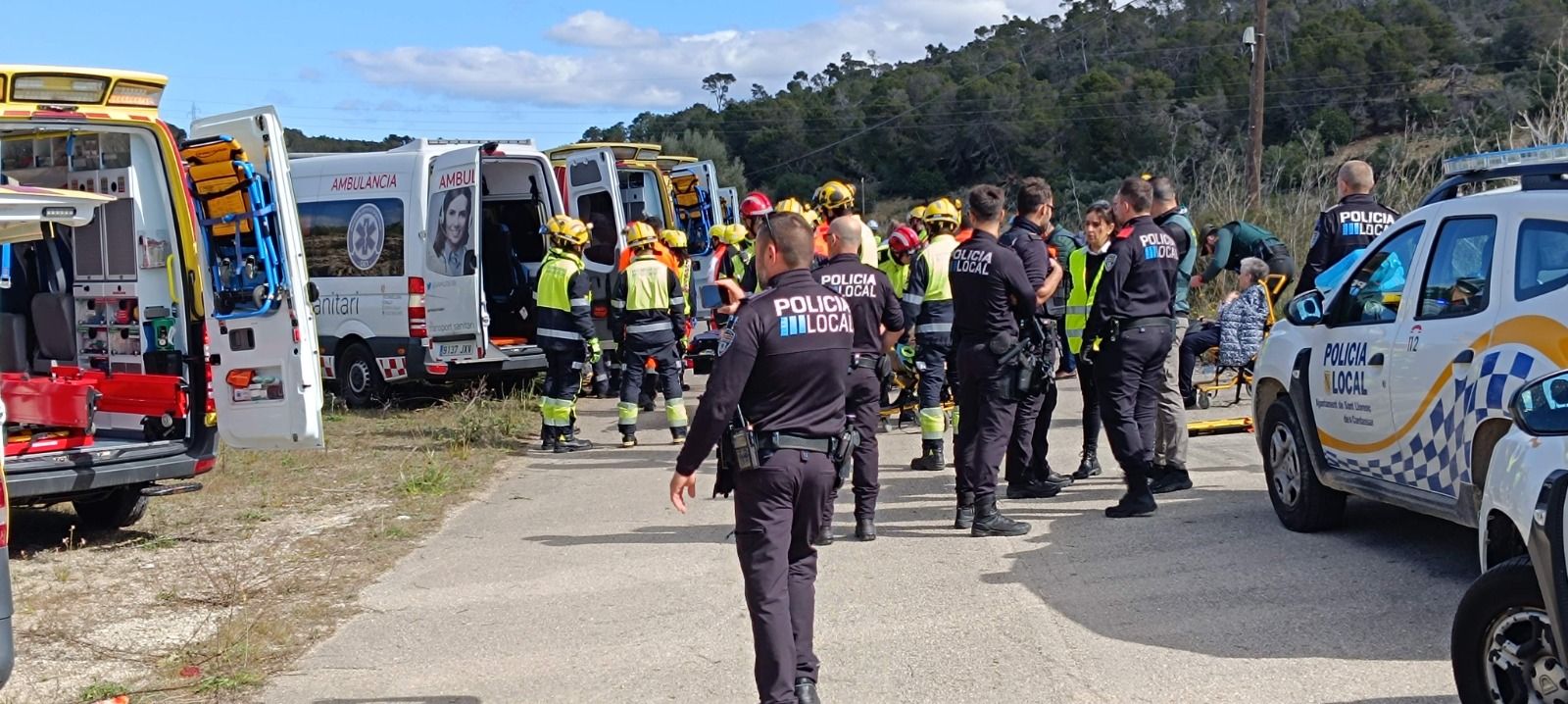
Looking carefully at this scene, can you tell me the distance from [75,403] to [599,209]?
8295 mm

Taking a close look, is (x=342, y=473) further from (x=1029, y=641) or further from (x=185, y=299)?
(x=1029, y=641)

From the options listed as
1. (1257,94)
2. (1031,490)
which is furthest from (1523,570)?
(1257,94)

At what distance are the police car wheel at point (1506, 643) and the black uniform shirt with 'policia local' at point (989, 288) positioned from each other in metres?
3.63

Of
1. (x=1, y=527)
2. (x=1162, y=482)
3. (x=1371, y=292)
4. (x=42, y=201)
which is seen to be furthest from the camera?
(x=1162, y=482)

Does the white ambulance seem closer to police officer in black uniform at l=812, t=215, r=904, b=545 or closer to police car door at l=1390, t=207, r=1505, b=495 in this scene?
police officer in black uniform at l=812, t=215, r=904, b=545

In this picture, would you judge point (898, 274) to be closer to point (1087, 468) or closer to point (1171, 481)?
point (1087, 468)

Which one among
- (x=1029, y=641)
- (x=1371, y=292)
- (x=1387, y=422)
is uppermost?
(x=1371, y=292)

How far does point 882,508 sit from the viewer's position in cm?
900

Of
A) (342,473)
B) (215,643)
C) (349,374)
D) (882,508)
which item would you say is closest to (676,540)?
(882,508)

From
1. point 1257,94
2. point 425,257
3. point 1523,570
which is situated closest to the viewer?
point 1523,570

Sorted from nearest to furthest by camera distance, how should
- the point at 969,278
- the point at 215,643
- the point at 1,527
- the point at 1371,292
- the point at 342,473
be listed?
the point at 1,527, the point at 215,643, the point at 1371,292, the point at 969,278, the point at 342,473

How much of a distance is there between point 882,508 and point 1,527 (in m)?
5.31

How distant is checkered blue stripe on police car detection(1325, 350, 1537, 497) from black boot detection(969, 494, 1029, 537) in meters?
2.00

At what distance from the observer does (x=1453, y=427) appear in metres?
5.93
